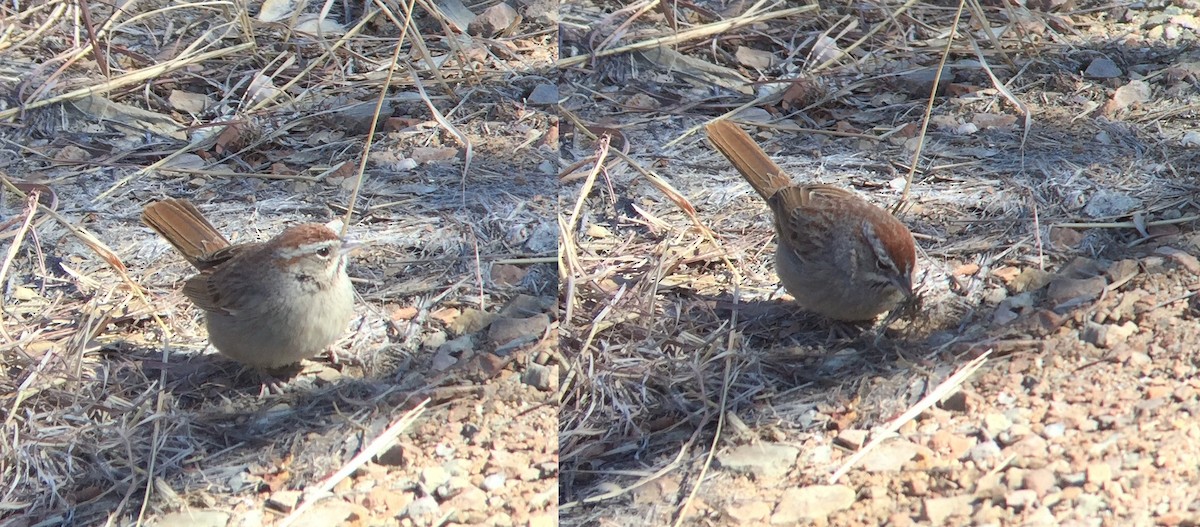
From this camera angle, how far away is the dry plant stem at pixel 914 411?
3.53 m

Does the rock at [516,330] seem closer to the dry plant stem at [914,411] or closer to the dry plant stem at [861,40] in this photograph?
the dry plant stem at [914,411]

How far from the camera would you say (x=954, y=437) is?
349cm

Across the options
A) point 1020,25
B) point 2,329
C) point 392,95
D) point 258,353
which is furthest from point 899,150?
point 2,329

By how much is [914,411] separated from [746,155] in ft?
5.16

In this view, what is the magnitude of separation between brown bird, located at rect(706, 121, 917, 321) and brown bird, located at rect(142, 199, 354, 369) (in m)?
1.63

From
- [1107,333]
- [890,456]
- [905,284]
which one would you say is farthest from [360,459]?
[1107,333]

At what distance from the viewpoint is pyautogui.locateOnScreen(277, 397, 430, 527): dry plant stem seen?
3658 mm

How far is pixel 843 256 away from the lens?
425 centimetres

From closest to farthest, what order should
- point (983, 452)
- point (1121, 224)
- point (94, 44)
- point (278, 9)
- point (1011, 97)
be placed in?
point (983, 452) → point (1121, 224) → point (1011, 97) → point (94, 44) → point (278, 9)

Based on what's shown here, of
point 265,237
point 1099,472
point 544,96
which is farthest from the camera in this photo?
point 544,96

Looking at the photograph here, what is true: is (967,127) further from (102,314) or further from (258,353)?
(102,314)

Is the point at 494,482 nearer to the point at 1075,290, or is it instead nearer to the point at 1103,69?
the point at 1075,290

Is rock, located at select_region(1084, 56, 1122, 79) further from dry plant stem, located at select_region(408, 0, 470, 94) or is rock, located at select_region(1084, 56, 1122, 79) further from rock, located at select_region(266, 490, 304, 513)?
rock, located at select_region(266, 490, 304, 513)

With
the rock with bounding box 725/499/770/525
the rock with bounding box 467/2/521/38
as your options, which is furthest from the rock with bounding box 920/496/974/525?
the rock with bounding box 467/2/521/38
